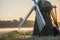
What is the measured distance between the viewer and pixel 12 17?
2195 mm

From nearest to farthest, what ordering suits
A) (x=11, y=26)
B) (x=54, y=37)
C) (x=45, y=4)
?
(x=54, y=37) < (x=45, y=4) < (x=11, y=26)

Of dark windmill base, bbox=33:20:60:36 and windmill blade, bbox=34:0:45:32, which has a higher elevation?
windmill blade, bbox=34:0:45:32

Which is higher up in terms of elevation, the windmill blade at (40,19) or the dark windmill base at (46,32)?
the windmill blade at (40,19)

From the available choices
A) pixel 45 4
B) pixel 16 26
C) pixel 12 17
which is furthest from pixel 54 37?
pixel 12 17

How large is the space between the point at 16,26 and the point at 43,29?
39cm

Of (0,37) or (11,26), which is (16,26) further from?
(0,37)

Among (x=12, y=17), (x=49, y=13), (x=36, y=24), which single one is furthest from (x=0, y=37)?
(x=12, y=17)

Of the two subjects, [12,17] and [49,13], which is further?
[12,17]

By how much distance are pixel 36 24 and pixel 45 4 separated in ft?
0.52

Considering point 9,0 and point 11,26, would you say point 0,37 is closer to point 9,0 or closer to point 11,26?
point 11,26

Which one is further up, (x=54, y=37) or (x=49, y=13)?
(x=49, y=13)

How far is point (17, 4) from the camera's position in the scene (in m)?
2.24

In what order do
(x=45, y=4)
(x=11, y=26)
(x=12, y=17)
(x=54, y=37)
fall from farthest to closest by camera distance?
1. (x=12, y=17)
2. (x=11, y=26)
3. (x=45, y=4)
4. (x=54, y=37)

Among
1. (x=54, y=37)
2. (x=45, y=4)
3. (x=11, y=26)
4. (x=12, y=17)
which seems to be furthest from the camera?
(x=12, y=17)
